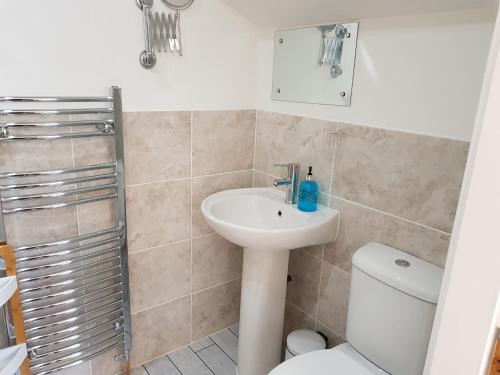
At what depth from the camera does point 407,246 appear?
4.57 ft

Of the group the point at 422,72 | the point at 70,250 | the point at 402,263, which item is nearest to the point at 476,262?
the point at 402,263

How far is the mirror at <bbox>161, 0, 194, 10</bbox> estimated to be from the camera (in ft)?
5.09

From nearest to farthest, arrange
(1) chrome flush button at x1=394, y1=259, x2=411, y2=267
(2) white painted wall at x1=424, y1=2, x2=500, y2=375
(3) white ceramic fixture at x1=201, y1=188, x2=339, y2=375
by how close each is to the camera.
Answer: (2) white painted wall at x1=424, y1=2, x2=500, y2=375, (1) chrome flush button at x1=394, y1=259, x2=411, y2=267, (3) white ceramic fixture at x1=201, y1=188, x2=339, y2=375

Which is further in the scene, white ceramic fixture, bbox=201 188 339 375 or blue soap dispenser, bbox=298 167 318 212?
blue soap dispenser, bbox=298 167 318 212

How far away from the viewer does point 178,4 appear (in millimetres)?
1579

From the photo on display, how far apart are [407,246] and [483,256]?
3.10 ft

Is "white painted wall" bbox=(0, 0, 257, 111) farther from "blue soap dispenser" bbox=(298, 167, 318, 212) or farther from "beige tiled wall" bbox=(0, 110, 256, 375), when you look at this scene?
"blue soap dispenser" bbox=(298, 167, 318, 212)

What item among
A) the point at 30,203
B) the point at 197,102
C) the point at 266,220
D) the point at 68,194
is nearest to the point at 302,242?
the point at 266,220

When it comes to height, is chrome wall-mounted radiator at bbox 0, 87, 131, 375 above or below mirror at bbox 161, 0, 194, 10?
below

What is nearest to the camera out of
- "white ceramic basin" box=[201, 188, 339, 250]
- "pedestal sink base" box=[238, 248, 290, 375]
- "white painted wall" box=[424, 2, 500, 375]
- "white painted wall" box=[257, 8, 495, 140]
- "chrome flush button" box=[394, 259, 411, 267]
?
"white painted wall" box=[424, 2, 500, 375]

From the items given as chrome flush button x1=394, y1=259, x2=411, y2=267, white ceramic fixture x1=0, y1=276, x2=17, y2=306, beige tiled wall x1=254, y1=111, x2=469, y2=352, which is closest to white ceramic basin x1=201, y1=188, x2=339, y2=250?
beige tiled wall x1=254, y1=111, x2=469, y2=352

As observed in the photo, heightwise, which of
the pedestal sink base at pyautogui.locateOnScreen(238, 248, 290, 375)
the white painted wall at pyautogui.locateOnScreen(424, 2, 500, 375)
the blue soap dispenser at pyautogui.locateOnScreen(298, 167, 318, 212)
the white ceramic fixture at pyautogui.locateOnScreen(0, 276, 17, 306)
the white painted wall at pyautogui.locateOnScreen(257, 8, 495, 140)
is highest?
the white painted wall at pyautogui.locateOnScreen(257, 8, 495, 140)

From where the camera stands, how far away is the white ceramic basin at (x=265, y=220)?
1414 mm

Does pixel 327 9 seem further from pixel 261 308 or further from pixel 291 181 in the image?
pixel 261 308
